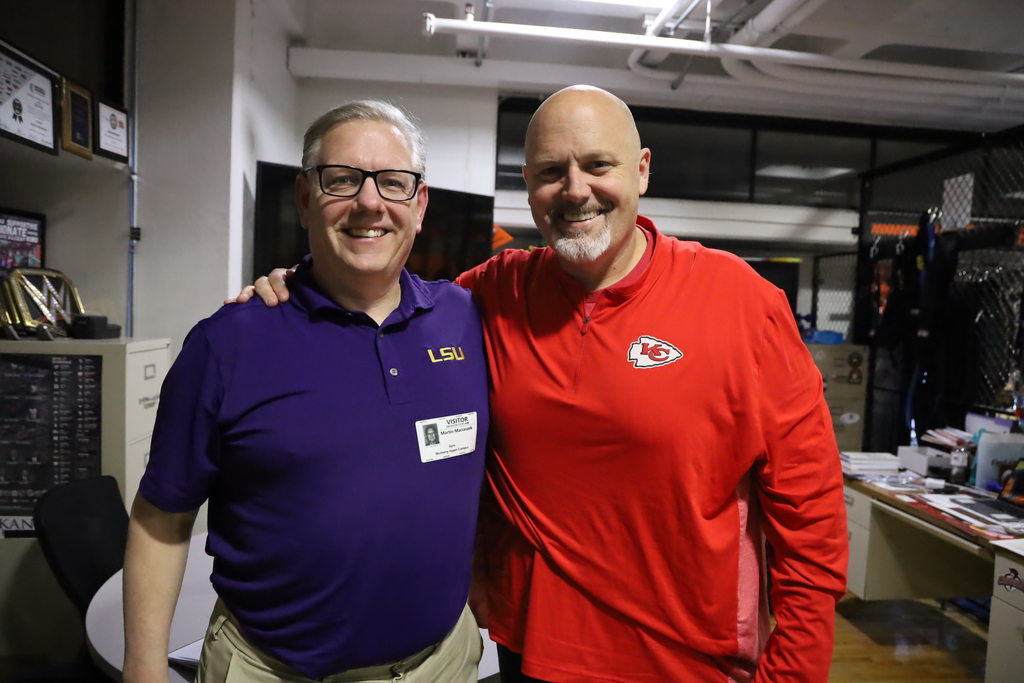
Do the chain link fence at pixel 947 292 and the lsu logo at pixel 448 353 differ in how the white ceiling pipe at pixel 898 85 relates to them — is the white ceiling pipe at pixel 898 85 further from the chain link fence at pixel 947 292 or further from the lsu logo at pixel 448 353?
the lsu logo at pixel 448 353

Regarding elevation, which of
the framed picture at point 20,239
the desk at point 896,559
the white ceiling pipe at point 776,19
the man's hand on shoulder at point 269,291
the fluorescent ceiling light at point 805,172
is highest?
the white ceiling pipe at point 776,19

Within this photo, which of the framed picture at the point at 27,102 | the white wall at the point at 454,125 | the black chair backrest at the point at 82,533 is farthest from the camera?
the white wall at the point at 454,125

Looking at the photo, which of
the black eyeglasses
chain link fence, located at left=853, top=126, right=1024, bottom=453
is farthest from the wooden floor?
the black eyeglasses

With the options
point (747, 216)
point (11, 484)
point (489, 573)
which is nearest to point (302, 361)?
point (489, 573)

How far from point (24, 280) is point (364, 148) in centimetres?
248

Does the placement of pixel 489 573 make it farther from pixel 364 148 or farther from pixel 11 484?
pixel 11 484

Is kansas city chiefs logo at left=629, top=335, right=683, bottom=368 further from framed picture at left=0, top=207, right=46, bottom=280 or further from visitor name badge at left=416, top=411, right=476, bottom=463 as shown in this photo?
framed picture at left=0, top=207, right=46, bottom=280

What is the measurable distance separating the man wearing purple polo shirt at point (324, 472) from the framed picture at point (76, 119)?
2136mm

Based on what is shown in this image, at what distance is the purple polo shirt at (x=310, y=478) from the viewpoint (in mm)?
1096

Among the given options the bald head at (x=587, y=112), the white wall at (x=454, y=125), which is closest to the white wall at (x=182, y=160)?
the white wall at (x=454, y=125)

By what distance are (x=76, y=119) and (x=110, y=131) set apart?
23cm

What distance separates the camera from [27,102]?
2.46m

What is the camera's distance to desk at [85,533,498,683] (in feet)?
5.02

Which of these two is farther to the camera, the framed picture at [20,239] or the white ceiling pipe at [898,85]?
the white ceiling pipe at [898,85]
